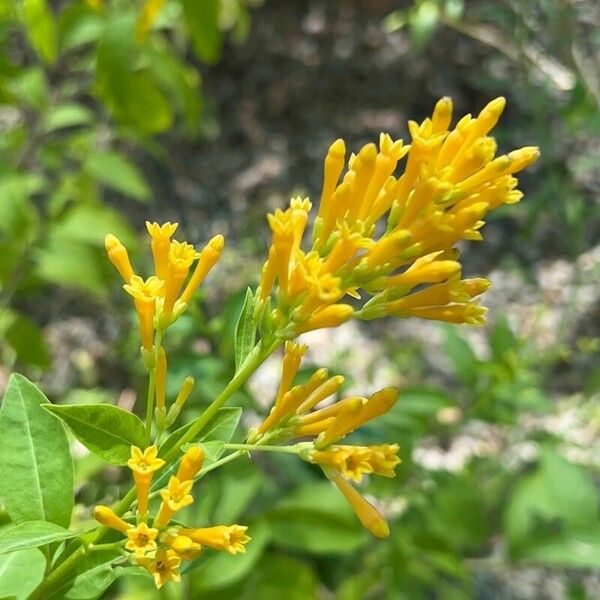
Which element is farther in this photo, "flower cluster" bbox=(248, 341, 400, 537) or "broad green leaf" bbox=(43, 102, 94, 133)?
"broad green leaf" bbox=(43, 102, 94, 133)

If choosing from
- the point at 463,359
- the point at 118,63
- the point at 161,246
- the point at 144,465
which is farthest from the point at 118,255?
the point at 463,359

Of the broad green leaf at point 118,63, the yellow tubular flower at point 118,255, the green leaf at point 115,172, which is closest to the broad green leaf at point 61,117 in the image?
the green leaf at point 115,172

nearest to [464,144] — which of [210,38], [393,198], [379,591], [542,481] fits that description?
[393,198]

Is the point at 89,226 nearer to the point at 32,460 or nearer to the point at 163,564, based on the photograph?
the point at 32,460

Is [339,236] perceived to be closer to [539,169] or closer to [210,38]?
[210,38]

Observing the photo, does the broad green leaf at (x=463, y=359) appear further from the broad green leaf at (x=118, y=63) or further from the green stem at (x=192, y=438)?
the green stem at (x=192, y=438)

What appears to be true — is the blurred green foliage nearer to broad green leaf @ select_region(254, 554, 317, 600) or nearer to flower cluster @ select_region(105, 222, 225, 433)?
broad green leaf @ select_region(254, 554, 317, 600)

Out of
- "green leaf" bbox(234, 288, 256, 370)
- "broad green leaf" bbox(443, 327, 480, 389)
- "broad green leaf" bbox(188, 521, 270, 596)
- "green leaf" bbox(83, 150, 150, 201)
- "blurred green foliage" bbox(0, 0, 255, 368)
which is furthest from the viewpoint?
"green leaf" bbox(83, 150, 150, 201)

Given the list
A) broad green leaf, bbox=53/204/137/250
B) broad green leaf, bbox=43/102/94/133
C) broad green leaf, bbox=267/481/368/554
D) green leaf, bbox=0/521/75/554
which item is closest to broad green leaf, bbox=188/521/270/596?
broad green leaf, bbox=267/481/368/554

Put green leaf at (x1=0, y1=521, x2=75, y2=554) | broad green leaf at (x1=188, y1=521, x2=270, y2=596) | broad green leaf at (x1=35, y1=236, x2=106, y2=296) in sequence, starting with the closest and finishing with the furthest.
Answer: green leaf at (x1=0, y1=521, x2=75, y2=554) < broad green leaf at (x1=188, y1=521, x2=270, y2=596) < broad green leaf at (x1=35, y1=236, x2=106, y2=296)
